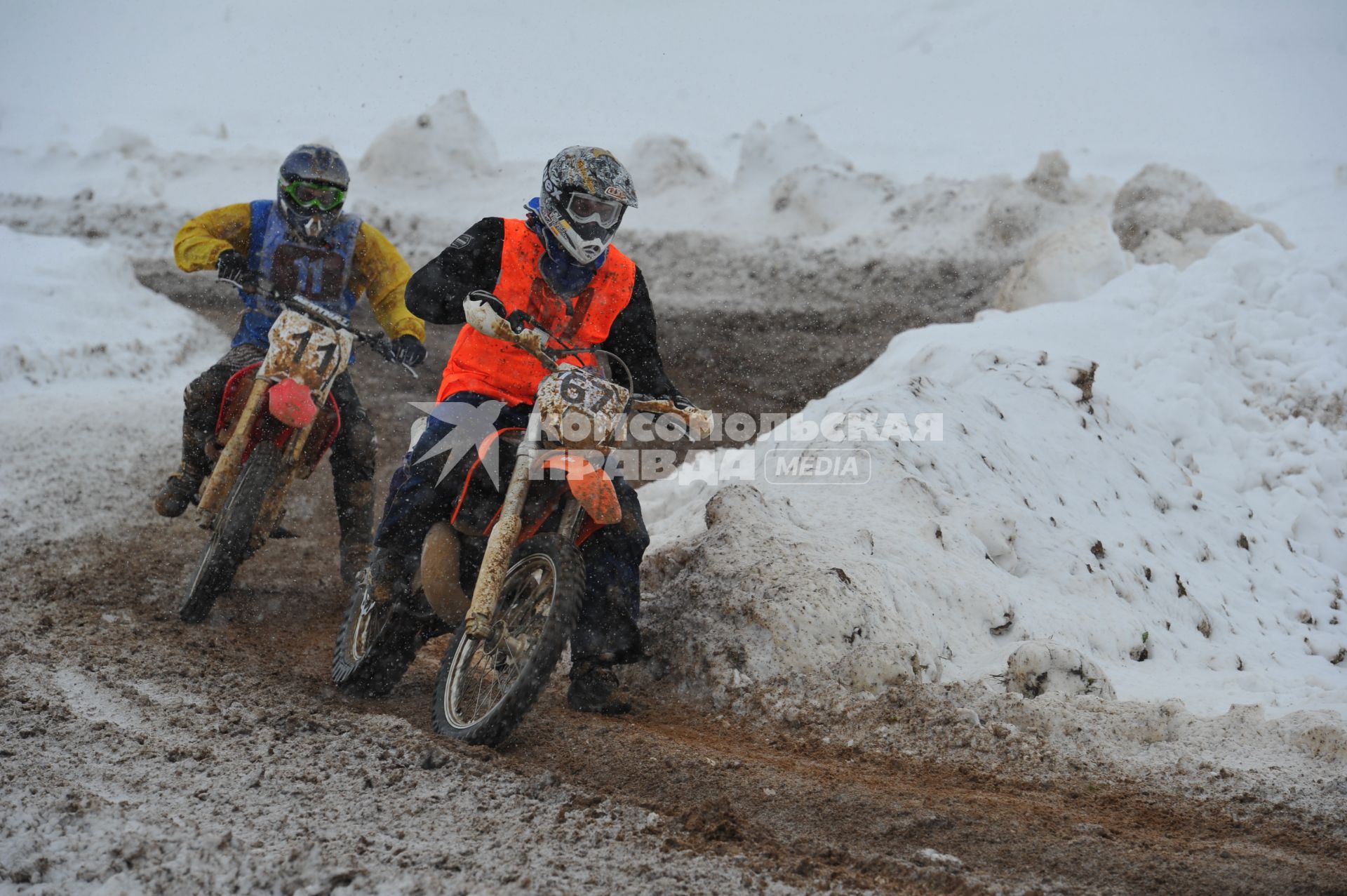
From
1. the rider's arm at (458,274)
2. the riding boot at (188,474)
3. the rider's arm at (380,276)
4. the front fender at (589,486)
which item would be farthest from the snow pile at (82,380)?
the front fender at (589,486)

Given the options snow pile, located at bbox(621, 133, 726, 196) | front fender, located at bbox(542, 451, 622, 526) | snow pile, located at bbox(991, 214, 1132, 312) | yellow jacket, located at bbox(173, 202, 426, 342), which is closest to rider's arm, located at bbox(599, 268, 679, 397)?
front fender, located at bbox(542, 451, 622, 526)

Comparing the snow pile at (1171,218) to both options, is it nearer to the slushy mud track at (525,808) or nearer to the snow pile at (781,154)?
the snow pile at (781,154)

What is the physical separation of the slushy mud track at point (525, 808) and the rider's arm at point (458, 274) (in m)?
1.61

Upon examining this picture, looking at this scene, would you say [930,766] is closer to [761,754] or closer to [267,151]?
[761,754]

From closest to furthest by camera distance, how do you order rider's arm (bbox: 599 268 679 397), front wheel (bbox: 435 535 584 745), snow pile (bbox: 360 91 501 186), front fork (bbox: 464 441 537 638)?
front wheel (bbox: 435 535 584 745) → front fork (bbox: 464 441 537 638) → rider's arm (bbox: 599 268 679 397) → snow pile (bbox: 360 91 501 186)

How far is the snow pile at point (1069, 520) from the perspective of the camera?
4680 millimetres

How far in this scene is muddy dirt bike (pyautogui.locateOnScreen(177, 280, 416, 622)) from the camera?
18.3ft

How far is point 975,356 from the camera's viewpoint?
7438 mm

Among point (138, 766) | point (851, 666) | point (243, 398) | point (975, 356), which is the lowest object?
point (138, 766)

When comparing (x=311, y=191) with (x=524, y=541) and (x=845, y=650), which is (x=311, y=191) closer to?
(x=524, y=541)

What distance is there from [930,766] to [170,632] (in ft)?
11.8

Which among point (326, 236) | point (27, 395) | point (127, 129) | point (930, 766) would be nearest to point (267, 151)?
point (127, 129)

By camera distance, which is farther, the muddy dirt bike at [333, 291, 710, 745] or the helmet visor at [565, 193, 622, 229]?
the helmet visor at [565, 193, 622, 229]

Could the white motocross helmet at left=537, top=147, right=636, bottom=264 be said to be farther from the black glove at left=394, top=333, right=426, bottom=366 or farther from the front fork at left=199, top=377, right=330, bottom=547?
the front fork at left=199, top=377, right=330, bottom=547
